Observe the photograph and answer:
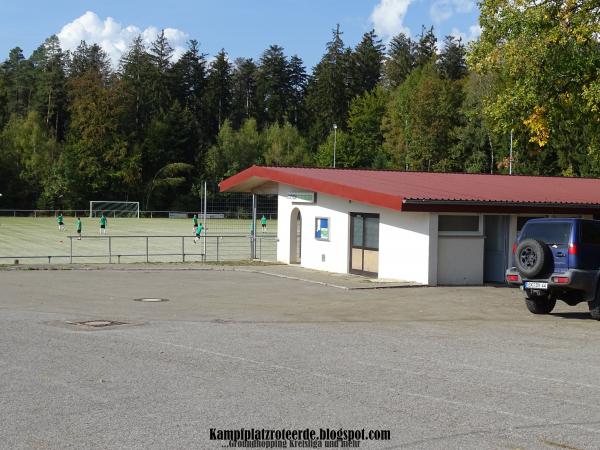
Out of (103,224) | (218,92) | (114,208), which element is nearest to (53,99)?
(218,92)

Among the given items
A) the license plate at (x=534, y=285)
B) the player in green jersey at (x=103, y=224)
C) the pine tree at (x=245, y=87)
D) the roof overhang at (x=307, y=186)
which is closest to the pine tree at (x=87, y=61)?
the pine tree at (x=245, y=87)

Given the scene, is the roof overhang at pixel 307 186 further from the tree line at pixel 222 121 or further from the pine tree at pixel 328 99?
the pine tree at pixel 328 99

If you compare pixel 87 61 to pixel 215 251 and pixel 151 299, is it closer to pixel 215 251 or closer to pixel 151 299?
pixel 215 251

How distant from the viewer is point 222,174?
9450 cm

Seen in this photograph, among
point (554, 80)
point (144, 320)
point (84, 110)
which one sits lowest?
point (144, 320)

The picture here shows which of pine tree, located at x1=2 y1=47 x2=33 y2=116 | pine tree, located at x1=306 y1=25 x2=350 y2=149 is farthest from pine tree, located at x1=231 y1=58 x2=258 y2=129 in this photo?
pine tree, located at x1=2 y1=47 x2=33 y2=116

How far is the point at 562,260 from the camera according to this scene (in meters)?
15.7

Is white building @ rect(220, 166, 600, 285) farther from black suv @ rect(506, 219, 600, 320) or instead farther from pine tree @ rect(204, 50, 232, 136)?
pine tree @ rect(204, 50, 232, 136)

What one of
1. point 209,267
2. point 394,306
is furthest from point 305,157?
point 394,306

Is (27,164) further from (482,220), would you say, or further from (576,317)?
(576,317)

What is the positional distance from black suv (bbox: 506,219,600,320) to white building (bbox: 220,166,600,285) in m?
6.36

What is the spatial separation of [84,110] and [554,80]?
76.5 meters

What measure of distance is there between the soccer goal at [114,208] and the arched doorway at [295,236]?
155ft

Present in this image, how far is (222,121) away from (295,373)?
10484 centimetres
